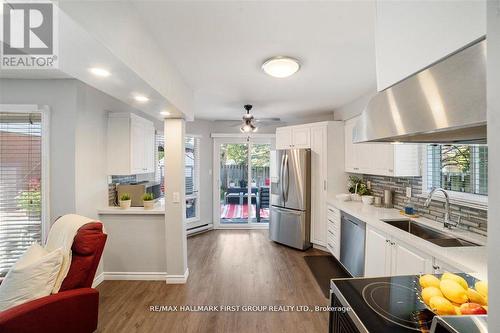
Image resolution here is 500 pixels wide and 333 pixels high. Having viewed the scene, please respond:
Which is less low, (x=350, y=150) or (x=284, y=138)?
(x=284, y=138)

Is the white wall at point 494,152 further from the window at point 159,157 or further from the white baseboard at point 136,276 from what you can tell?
the window at point 159,157

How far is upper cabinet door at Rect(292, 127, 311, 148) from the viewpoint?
4293 millimetres

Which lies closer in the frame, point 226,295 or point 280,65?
point 280,65

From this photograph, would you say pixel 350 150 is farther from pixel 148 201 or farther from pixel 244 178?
pixel 148 201

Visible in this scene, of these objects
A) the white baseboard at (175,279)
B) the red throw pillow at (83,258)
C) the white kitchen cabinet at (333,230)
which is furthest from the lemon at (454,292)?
the white baseboard at (175,279)

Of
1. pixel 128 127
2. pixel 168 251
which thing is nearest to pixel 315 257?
pixel 168 251

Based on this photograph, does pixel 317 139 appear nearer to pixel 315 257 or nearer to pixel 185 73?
pixel 315 257

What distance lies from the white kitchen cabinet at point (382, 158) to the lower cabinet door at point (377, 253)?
0.79 metres

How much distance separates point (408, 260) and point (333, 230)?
5.38ft

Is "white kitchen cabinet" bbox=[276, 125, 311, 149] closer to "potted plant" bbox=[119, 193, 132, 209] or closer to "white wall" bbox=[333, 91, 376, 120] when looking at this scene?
"white wall" bbox=[333, 91, 376, 120]

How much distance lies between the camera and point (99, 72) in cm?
154

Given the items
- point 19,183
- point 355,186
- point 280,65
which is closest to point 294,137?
point 355,186

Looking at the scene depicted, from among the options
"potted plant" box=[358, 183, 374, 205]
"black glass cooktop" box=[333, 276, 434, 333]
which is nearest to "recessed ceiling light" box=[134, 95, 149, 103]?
"black glass cooktop" box=[333, 276, 434, 333]

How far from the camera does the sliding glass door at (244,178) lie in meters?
5.55
